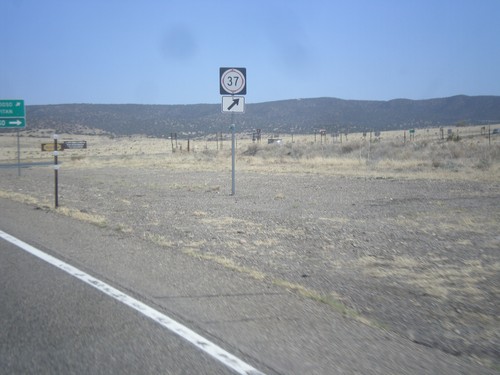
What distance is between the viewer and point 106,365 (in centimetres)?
476

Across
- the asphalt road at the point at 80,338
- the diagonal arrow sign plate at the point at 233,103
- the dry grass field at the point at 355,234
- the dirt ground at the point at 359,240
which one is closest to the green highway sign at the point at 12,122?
the dry grass field at the point at 355,234

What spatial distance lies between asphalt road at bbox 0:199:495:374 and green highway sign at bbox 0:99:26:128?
25012 mm

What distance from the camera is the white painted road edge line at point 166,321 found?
473cm

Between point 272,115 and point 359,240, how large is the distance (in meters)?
161

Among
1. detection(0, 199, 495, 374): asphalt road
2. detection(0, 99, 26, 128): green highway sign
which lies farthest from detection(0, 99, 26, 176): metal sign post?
detection(0, 199, 495, 374): asphalt road

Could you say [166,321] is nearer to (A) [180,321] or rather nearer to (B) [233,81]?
(A) [180,321]

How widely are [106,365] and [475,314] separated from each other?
4154mm

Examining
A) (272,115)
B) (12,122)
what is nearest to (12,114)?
(12,122)

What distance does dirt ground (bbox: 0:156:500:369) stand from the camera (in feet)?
20.9

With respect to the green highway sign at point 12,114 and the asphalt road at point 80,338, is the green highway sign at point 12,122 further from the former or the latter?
the asphalt road at point 80,338

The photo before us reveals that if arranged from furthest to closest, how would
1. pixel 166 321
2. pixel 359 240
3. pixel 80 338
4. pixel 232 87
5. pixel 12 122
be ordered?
pixel 12 122
pixel 232 87
pixel 359 240
pixel 166 321
pixel 80 338

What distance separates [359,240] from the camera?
10.9 m

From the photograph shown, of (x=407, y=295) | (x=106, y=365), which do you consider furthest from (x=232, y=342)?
(x=407, y=295)

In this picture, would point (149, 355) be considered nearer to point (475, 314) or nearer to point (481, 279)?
point (475, 314)
